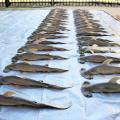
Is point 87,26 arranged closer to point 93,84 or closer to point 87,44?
point 87,44

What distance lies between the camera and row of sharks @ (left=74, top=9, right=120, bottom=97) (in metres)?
3.43

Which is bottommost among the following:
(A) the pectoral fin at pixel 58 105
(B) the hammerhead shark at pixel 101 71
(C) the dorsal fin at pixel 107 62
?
(A) the pectoral fin at pixel 58 105

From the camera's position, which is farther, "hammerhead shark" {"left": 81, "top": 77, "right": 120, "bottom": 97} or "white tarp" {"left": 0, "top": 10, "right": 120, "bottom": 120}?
"hammerhead shark" {"left": 81, "top": 77, "right": 120, "bottom": 97}

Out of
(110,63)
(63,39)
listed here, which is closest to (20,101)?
(110,63)

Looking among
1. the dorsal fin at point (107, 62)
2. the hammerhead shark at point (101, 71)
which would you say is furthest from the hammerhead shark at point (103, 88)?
the dorsal fin at point (107, 62)

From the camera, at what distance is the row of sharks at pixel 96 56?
3.43m

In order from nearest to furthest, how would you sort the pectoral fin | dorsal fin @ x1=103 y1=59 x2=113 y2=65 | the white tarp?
the white tarp
the pectoral fin
dorsal fin @ x1=103 y1=59 x2=113 y2=65

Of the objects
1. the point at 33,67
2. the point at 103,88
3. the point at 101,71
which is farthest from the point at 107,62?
the point at 33,67

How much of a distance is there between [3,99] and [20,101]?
6.4 inches

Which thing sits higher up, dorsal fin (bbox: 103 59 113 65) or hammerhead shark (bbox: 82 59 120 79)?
dorsal fin (bbox: 103 59 113 65)

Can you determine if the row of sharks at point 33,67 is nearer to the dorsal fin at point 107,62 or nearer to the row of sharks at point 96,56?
the row of sharks at point 96,56

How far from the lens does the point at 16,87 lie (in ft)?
11.7

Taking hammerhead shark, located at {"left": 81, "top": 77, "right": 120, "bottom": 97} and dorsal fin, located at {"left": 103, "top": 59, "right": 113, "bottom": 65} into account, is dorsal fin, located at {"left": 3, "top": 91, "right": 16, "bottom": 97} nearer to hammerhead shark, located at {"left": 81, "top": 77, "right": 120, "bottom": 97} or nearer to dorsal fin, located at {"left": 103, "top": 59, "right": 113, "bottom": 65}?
hammerhead shark, located at {"left": 81, "top": 77, "right": 120, "bottom": 97}

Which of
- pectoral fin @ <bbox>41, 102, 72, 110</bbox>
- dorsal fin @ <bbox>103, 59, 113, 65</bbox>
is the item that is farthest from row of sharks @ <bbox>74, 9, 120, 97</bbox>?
pectoral fin @ <bbox>41, 102, 72, 110</bbox>
